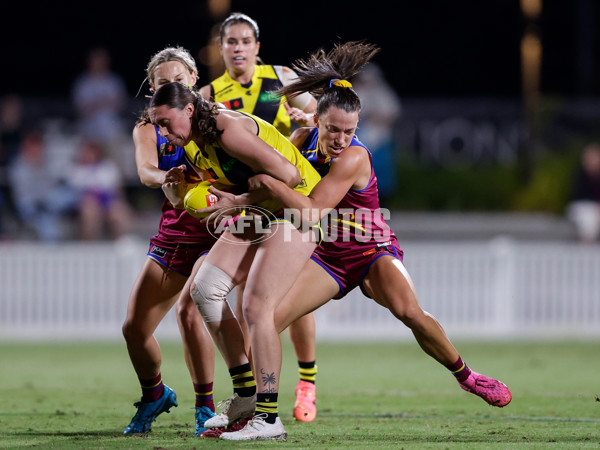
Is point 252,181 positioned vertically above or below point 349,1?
below

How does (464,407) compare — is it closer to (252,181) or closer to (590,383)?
(590,383)

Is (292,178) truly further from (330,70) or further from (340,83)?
(330,70)

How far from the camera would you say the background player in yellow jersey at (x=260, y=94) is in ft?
21.2

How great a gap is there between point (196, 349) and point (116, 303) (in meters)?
6.46

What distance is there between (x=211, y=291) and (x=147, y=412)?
38.5 inches

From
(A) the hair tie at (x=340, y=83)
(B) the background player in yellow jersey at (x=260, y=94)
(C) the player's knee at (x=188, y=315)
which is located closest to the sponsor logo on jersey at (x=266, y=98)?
(B) the background player in yellow jersey at (x=260, y=94)

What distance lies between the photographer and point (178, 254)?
5746 mm

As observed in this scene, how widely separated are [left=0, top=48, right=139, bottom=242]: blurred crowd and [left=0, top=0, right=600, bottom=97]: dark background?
2.10 meters

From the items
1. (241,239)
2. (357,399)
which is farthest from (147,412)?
(357,399)

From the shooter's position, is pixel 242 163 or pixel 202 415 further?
pixel 202 415

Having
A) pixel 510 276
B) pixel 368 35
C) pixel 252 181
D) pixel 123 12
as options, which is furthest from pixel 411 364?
pixel 123 12

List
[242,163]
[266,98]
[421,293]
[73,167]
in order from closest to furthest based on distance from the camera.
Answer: [242,163]
[266,98]
[421,293]
[73,167]

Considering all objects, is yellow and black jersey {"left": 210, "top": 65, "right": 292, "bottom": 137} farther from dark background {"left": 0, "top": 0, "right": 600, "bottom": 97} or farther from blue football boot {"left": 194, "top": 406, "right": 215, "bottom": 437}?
dark background {"left": 0, "top": 0, "right": 600, "bottom": 97}

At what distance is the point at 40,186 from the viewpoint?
13.6m
